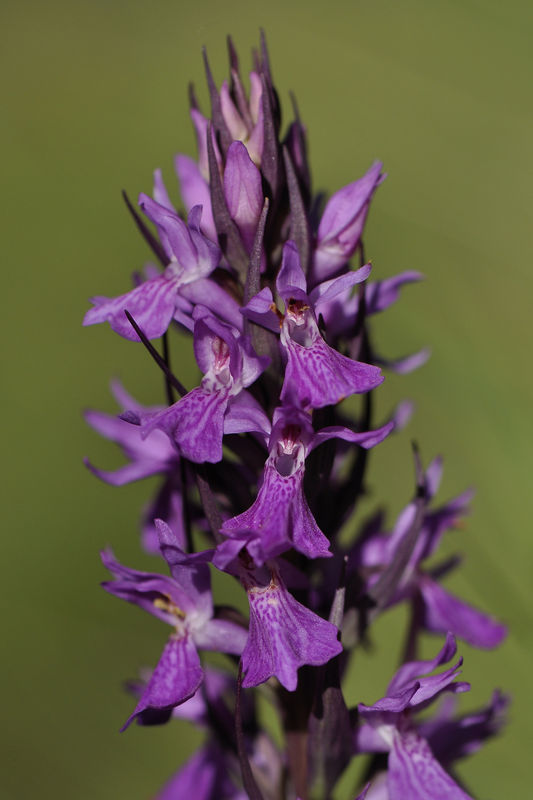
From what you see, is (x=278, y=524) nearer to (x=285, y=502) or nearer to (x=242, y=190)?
(x=285, y=502)

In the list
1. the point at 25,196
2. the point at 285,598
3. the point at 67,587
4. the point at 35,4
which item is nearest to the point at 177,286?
the point at 285,598

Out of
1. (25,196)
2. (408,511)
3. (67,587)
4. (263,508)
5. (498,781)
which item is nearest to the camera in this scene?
(263,508)

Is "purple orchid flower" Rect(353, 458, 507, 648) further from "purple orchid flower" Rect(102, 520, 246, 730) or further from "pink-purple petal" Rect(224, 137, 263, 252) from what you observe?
"pink-purple petal" Rect(224, 137, 263, 252)

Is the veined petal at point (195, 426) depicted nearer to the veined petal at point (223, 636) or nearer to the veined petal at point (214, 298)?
the veined petal at point (214, 298)

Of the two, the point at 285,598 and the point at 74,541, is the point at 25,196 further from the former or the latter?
the point at 285,598

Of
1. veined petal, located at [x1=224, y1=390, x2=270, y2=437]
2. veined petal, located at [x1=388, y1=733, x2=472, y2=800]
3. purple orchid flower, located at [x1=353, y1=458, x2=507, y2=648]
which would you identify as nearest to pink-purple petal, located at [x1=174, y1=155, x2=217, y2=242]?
veined petal, located at [x1=224, y1=390, x2=270, y2=437]
